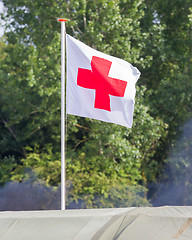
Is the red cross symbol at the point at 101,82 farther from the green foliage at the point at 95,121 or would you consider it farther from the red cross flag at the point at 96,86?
the green foliage at the point at 95,121

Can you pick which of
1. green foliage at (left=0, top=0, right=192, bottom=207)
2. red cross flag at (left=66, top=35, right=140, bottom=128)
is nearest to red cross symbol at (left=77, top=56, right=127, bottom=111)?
red cross flag at (left=66, top=35, right=140, bottom=128)

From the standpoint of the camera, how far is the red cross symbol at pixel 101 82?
5.40 m

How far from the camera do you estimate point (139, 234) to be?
2.70 metres

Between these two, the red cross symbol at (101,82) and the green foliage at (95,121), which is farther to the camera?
the green foliage at (95,121)

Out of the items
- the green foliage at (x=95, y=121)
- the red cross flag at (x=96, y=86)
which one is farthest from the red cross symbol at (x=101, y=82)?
the green foliage at (x=95, y=121)

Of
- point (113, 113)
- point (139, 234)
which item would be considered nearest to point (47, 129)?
point (113, 113)

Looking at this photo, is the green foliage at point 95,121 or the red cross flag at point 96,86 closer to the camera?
the red cross flag at point 96,86

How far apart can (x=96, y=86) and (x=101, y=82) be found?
9cm

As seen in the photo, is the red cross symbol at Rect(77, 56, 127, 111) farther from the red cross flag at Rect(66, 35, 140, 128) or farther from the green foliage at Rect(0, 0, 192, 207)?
the green foliage at Rect(0, 0, 192, 207)

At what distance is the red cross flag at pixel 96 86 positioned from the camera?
538 centimetres

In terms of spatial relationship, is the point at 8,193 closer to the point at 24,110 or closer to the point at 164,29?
the point at 24,110

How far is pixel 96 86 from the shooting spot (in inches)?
215

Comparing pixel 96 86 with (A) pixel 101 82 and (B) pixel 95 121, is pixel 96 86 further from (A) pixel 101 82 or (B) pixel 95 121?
(B) pixel 95 121

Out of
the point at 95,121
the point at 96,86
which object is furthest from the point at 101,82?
the point at 95,121
